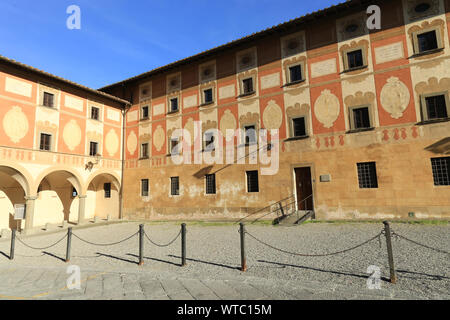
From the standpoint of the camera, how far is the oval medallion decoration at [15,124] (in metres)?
14.9

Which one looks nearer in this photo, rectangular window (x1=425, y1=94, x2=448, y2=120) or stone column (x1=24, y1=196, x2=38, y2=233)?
rectangular window (x1=425, y1=94, x2=448, y2=120)

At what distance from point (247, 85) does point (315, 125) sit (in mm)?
5389

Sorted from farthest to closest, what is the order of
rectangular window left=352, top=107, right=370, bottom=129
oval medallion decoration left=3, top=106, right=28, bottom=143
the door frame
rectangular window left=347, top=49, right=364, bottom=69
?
1. oval medallion decoration left=3, top=106, right=28, bottom=143
2. the door frame
3. rectangular window left=347, top=49, right=364, bottom=69
4. rectangular window left=352, top=107, right=370, bottom=129

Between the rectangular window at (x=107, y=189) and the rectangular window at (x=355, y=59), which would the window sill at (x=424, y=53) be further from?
the rectangular window at (x=107, y=189)

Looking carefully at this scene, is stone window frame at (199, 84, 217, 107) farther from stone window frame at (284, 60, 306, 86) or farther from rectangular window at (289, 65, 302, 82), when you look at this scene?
rectangular window at (289, 65, 302, 82)

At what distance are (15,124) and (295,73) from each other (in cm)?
1711

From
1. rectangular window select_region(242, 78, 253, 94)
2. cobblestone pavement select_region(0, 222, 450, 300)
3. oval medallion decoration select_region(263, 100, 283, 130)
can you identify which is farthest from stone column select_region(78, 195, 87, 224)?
oval medallion decoration select_region(263, 100, 283, 130)

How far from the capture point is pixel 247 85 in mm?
17219

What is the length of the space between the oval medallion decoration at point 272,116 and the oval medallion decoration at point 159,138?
8.42 m

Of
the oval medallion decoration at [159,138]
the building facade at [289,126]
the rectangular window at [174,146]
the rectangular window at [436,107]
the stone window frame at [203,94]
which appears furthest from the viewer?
the oval medallion decoration at [159,138]

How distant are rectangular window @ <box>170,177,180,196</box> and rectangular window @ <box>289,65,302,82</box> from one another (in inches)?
413

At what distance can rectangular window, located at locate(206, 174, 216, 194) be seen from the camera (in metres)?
17.6

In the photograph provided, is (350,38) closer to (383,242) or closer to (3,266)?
(383,242)

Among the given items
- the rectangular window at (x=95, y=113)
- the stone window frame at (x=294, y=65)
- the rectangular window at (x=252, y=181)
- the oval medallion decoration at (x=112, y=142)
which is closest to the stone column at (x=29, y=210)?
the oval medallion decoration at (x=112, y=142)
